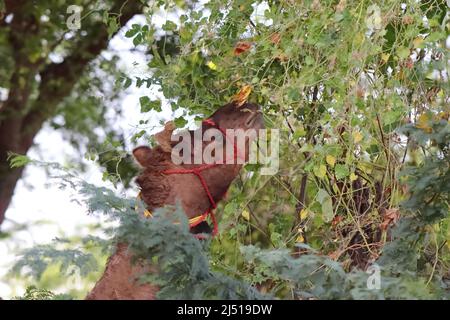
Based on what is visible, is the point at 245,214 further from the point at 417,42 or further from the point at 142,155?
the point at 142,155

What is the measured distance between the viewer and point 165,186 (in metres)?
2.48

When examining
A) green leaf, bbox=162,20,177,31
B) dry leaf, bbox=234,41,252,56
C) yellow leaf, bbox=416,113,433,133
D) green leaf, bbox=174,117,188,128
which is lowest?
yellow leaf, bbox=416,113,433,133

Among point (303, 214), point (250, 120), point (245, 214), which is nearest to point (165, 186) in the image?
point (250, 120)

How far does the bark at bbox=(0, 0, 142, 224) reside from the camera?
6789 mm

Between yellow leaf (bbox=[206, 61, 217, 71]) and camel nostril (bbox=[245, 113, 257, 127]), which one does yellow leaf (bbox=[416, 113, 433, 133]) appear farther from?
yellow leaf (bbox=[206, 61, 217, 71])

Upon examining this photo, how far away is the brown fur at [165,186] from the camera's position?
2.35m

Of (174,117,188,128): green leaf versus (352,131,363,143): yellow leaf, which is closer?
(352,131,363,143): yellow leaf

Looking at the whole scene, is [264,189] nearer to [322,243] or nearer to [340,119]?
[322,243]

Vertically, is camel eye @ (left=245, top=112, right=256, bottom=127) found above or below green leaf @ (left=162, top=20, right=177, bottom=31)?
below

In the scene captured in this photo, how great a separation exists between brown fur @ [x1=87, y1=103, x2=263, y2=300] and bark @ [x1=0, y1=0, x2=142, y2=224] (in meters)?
4.32

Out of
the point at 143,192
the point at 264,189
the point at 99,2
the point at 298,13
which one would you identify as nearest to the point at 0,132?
the point at 99,2

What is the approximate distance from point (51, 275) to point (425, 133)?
137cm

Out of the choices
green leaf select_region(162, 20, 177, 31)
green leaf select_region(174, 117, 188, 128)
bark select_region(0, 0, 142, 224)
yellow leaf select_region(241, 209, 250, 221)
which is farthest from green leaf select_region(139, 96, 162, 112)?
bark select_region(0, 0, 142, 224)

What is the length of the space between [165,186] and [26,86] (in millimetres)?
4804
